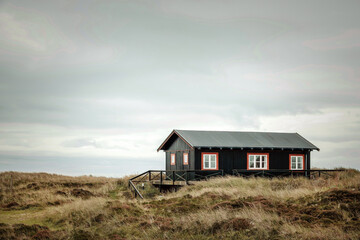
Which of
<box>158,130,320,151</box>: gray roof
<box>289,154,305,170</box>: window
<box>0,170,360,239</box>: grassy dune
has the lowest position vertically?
<box>0,170,360,239</box>: grassy dune

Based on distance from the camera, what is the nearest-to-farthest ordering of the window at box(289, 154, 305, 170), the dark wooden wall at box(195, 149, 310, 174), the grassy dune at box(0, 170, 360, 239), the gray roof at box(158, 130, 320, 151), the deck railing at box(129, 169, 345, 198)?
the grassy dune at box(0, 170, 360, 239) < the deck railing at box(129, 169, 345, 198) < the dark wooden wall at box(195, 149, 310, 174) < the gray roof at box(158, 130, 320, 151) < the window at box(289, 154, 305, 170)

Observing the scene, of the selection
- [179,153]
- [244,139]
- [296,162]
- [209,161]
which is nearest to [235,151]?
[244,139]

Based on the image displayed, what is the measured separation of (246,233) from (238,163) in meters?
19.4

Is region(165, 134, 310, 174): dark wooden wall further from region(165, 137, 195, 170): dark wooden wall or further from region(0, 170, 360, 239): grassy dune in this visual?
region(0, 170, 360, 239): grassy dune

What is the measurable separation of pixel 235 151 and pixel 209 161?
2713 mm

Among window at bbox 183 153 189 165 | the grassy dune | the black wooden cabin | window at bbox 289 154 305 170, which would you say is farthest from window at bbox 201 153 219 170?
the grassy dune

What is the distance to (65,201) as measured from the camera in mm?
21797

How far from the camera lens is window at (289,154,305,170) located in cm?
3312

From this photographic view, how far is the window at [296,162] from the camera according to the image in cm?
3312

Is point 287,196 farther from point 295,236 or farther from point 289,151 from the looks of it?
point 289,151

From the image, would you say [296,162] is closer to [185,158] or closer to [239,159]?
[239,159]

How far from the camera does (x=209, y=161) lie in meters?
29.8

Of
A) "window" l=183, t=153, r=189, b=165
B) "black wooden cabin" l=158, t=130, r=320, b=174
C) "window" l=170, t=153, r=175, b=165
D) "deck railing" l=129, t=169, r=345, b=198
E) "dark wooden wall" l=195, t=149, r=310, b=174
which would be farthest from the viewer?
"window" l=170, t=153, r=175, b=165

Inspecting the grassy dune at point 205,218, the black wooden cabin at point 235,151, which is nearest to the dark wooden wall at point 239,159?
the black wooden cabin at point 235,151
